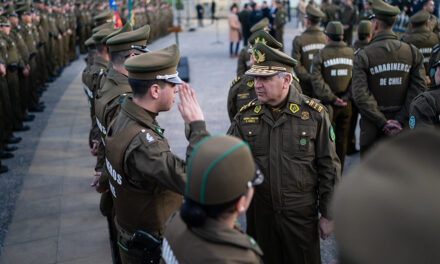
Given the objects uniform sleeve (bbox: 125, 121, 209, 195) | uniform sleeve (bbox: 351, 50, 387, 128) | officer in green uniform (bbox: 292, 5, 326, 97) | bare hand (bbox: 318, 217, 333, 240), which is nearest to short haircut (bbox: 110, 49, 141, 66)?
uniform sleeve (bbox: 125, 121, 209, 195)

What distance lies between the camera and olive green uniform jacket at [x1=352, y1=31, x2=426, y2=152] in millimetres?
4582

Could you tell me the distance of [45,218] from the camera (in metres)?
5.23

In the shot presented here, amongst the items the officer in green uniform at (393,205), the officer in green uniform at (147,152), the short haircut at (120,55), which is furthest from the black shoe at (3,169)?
the officer in green uniform at (393,205)

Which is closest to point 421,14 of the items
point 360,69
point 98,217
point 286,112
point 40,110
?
point 360,69

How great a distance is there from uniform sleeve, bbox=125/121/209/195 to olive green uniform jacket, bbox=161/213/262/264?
715mm

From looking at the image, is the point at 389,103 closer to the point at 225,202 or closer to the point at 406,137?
the point at 225,202

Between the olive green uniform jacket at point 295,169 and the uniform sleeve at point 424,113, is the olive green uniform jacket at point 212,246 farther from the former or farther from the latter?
the uniform sleeve at point 424,113

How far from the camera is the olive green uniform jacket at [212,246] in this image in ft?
5.42

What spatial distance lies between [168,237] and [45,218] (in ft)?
13.1

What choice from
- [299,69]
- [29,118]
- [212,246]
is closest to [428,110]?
[212,246]

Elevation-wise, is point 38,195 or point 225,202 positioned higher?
point 225,202

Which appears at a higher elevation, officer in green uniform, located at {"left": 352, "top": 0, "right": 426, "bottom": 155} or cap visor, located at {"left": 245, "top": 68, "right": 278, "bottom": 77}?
cap visor, located at {"left": 245, "top": 68, "right": 278, "bottom": 77}

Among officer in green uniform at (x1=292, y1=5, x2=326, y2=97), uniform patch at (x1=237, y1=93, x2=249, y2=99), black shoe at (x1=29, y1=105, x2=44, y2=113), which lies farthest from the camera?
black shoe at (x1=29, y1=105, x2=44, y2=113)

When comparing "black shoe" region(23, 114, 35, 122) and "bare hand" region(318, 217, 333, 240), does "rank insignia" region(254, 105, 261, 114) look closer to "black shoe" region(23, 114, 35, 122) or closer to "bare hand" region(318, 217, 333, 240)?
"bare hand" region(318, 217, 333, 240)
